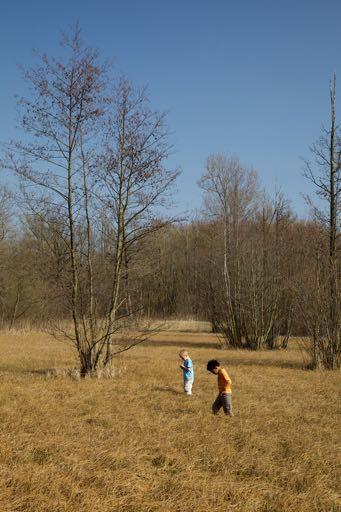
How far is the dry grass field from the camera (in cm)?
442

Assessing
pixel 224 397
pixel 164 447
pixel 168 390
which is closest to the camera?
pixel 164 447

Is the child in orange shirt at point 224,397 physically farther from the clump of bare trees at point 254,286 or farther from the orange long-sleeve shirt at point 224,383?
the clump of bare trees at point 254,286

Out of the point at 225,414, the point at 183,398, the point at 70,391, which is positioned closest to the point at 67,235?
the point at 70,391

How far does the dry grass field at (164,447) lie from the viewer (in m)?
4.42

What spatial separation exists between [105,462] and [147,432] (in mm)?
1429

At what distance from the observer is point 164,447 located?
595cm

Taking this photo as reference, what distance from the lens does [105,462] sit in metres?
5.28

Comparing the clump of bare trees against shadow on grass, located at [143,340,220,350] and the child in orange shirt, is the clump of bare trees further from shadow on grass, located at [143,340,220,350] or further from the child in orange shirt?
the child in orange shirt

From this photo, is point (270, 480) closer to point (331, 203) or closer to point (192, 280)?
point (331, 203)

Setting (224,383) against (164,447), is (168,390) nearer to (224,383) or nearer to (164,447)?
(224,383)

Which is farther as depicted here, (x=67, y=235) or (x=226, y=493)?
(x=67, y=235)

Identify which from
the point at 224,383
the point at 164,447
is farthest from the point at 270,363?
the point at 164,447

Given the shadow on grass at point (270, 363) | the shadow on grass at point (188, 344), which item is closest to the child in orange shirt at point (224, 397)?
the shadow on grass at point (270, 363)

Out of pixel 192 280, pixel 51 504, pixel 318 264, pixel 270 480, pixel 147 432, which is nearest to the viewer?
pixel 51 504
